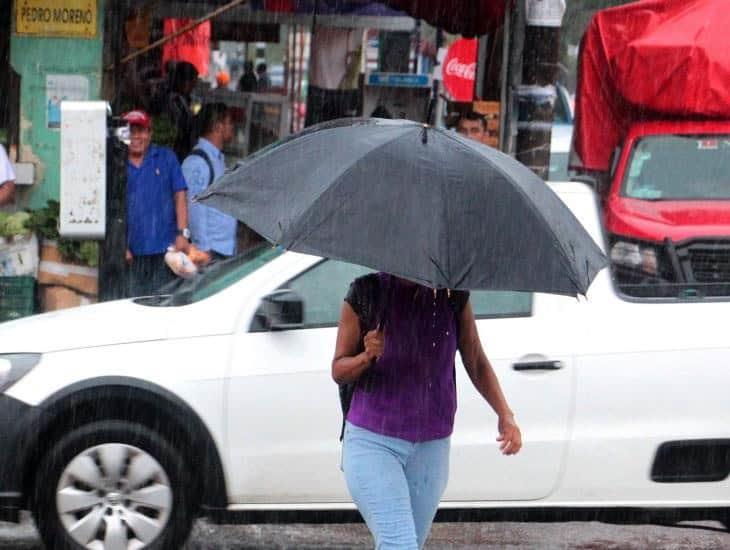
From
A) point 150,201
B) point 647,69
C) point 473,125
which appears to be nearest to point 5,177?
point 150,201

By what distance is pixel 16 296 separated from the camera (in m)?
10.0

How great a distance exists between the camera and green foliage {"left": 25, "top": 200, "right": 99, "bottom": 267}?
9.98 meters

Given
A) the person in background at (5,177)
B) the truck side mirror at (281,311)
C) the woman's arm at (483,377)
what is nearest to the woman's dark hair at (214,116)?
the person in background at (5,177)

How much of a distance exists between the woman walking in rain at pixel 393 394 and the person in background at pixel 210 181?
5.21 m

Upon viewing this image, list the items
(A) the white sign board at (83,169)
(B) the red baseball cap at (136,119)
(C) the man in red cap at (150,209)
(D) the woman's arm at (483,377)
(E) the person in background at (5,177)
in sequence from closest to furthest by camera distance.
Answer: 1. (D) the woman's arm at (483,377)
2. (A) the white sign board at (83,169)
3. (B) the red baseball cap at (136,119)
4. (C) the man in red cap at (150,209)
5. (E) the person in background at (5,177)

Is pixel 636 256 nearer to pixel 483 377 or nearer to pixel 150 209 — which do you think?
pixel 150 209

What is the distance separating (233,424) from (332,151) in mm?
2104

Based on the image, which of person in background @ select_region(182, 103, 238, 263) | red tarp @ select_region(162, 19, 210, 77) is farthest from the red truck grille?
red tarp @ select_region(162, 19, 210, 77)

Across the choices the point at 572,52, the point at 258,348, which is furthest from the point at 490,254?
the point at 572,52

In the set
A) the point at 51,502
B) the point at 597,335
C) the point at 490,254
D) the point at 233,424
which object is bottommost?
the point at 51,502

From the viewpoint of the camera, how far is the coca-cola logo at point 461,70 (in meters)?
16.1

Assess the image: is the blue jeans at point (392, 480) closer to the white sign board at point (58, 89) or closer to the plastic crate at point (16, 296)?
the plastic crate at point (16, 296)

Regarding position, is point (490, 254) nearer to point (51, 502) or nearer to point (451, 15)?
point (51, 502)

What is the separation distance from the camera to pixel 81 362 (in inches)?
240
